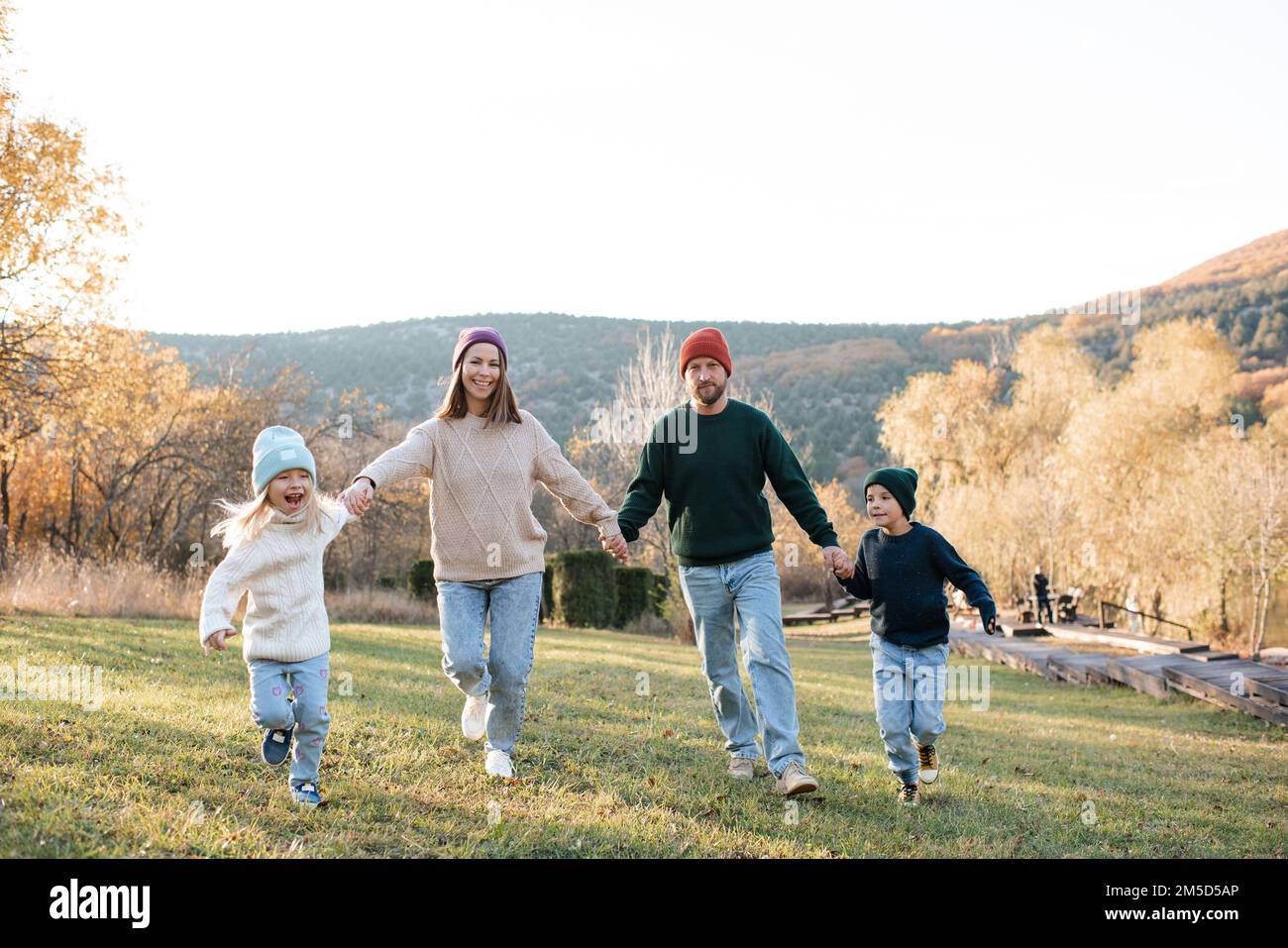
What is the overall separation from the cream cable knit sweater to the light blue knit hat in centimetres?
43

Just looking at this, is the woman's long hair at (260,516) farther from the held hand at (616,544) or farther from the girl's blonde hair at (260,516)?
the held hand at (616,544)

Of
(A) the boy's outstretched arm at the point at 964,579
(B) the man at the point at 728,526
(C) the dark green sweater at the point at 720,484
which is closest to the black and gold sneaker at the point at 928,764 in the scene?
(A) the boy's outstretched arm at the point at 964,579

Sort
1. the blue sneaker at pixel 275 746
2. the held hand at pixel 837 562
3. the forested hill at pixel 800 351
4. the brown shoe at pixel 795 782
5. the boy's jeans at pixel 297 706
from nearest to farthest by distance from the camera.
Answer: the boy's jeans at pixel 297 706, the blue sneaker at pixel 275 746, the brown shoe at pixel 795 782, the held hand at pixel 837 562, the forested hill at pixel 800 351

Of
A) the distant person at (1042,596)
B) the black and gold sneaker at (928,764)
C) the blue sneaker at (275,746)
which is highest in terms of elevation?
the blue sneaker at (275,746)

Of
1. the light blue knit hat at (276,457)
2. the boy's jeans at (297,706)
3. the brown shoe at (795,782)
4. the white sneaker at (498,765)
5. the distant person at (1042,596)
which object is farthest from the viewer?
the distant person at (1042,596)

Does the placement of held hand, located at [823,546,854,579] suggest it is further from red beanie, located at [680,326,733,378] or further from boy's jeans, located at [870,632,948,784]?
red beanie, located at [680,326,733,378]

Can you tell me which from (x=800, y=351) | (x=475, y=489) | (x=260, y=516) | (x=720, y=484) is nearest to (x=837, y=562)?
(x=720, y=484)

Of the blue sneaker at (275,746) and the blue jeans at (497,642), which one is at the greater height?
the blue jeans at (497,642)

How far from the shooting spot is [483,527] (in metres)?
4.93

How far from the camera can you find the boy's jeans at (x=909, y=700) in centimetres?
508

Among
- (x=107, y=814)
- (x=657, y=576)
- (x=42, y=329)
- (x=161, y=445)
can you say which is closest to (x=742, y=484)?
(x=107, y=814)

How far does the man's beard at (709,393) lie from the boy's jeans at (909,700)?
167 centimetres
